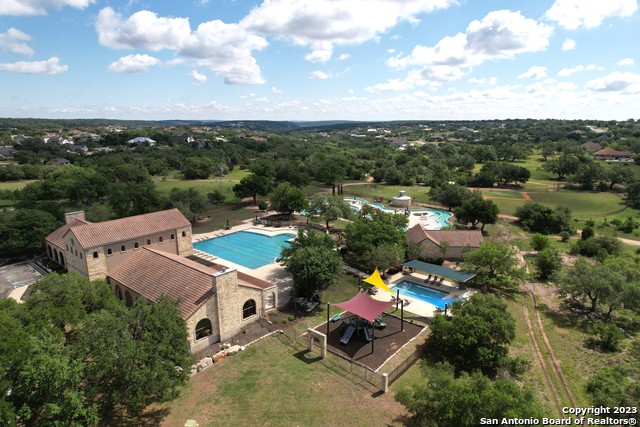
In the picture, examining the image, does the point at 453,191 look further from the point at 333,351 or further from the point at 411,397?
the point at 411,397

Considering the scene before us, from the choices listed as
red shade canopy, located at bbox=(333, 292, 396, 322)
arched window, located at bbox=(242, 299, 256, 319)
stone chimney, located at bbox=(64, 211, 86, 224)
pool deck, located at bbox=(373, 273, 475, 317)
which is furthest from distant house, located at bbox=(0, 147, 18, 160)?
red shade canopy, located at bbox=(333, 292, 396, 322)

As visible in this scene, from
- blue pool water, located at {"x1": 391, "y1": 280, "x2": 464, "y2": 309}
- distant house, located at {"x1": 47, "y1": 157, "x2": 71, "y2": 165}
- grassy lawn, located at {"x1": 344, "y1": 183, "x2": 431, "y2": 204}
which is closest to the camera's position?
blue pool water, located at {"x1": 391, "y1": 280, "x2": 464, "y2": 309}

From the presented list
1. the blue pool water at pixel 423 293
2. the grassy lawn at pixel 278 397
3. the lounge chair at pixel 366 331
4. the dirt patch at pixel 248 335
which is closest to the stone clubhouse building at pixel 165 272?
the dirt patch at pixel 248 335

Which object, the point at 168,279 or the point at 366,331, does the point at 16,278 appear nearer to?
the point at 168,279

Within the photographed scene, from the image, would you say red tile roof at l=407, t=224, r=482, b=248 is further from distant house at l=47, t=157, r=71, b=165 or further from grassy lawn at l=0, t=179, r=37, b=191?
distant house at l=47, t=157, r=71, b=165

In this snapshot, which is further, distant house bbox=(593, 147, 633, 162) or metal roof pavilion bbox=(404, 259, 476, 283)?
distant house bbox=(593, 147, 633, 162)

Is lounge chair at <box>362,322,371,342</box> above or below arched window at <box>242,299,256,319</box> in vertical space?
below

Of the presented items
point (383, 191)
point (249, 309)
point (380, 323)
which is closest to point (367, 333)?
point (380, 323)
